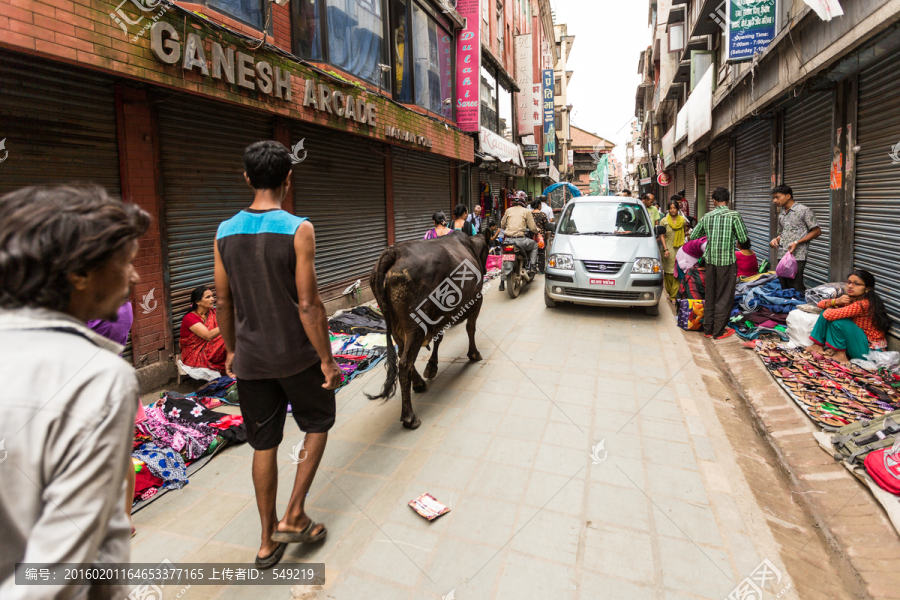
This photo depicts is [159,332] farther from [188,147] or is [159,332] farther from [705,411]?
[705,411]

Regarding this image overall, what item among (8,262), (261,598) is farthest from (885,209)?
(8,262)

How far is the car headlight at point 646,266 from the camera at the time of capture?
24.1 feet

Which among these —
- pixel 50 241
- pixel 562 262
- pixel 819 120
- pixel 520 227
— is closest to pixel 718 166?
pixel 819 120

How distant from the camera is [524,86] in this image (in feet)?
74.8

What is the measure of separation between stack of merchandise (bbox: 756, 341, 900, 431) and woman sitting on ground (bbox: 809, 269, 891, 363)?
0.69 ft

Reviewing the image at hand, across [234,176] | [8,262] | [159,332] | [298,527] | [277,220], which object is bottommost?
[298,527]

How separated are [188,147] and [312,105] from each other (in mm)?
1819

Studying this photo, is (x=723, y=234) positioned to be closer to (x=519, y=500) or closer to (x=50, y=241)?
(x=519, y=500)

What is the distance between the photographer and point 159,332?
16.3 feet

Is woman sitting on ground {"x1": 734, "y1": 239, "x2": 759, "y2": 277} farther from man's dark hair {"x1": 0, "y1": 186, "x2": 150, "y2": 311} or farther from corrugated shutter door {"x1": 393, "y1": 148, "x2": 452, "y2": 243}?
man's dark hair {"x1": 0, "y1": 186, "x2": 150, "y2": 311}

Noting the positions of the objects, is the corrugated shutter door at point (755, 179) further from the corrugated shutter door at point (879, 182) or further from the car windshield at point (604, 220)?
the corrugated shutter door at point (879, 182)

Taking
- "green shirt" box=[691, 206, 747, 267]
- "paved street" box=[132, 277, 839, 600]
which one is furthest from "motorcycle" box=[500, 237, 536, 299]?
"paved street" box=[132, 277, 839, 600]

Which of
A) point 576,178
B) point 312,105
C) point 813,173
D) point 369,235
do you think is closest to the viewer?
point 312,105

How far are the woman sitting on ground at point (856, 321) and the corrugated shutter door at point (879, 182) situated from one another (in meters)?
0.36
